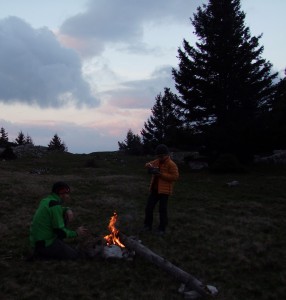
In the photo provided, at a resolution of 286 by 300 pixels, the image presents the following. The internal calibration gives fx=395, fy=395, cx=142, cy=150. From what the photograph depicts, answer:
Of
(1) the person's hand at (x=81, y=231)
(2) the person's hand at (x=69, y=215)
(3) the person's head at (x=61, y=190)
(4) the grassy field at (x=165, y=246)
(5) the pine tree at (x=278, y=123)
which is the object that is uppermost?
(5) the pine tree at (x=278, y=123)

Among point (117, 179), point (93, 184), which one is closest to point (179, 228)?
point (93, 184)

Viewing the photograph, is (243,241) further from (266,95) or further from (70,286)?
(266,95)

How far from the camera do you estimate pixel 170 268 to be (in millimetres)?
7637

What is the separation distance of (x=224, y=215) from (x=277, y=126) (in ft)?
63.0

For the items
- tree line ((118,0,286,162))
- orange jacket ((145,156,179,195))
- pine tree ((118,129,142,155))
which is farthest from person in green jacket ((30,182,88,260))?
pine tree ((118,129,142,155))

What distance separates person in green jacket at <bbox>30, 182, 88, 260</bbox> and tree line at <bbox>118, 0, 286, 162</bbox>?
80.6 feet

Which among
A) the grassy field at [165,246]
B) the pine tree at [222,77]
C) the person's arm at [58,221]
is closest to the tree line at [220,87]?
the pine tree at [222,77]

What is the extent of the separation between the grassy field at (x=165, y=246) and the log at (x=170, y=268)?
19 centimetres

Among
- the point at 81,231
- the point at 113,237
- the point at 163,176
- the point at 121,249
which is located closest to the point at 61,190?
the point at 81,231

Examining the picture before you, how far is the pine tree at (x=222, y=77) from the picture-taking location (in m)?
33.1

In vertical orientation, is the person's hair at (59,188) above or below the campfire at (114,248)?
above

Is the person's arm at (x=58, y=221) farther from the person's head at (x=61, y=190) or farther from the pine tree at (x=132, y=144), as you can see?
the pine tree at (x=132, y=144)

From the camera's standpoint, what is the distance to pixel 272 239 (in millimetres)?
10719

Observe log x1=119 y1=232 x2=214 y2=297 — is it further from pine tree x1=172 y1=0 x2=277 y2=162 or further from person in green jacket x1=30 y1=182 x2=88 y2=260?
pine tree x1=172 y1=0 x2=277 y2=162
